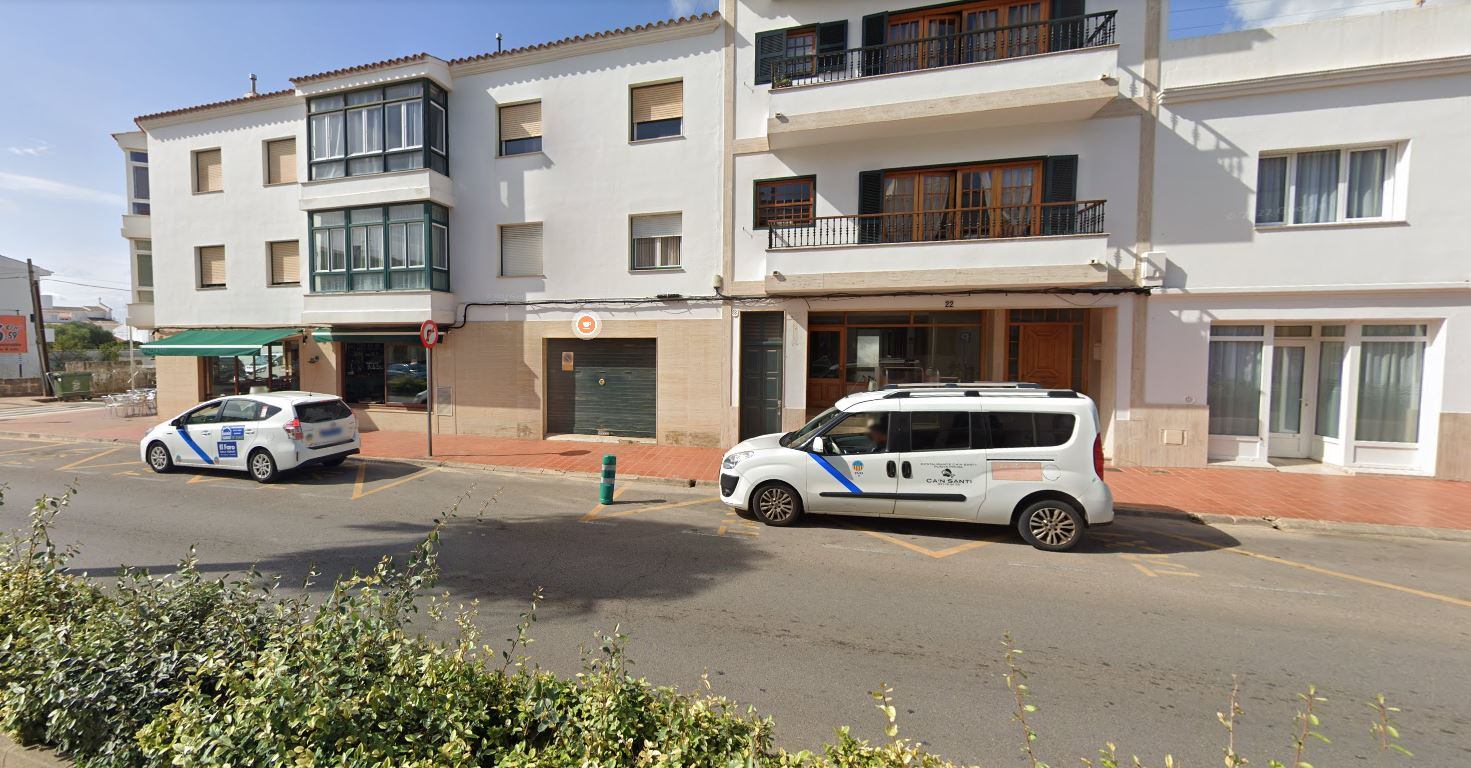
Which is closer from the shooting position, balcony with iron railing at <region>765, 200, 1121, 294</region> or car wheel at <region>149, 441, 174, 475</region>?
car wheel at <region>149, 441, 174, 475</region>

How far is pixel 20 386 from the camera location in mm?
24938

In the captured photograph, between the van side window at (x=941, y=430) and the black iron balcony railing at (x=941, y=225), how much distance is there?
17.2ft

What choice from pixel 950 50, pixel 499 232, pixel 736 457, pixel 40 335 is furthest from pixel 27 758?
pixel 40 335

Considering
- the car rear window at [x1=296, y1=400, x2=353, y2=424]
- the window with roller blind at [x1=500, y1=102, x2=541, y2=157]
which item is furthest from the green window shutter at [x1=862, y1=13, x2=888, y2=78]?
the car rear window at [x1=296, y1=400, x2=353, y2=424]

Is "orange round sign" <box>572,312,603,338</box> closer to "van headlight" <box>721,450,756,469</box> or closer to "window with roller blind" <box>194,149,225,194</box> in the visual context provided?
"van headlight" <box>721,450,756,469</box>

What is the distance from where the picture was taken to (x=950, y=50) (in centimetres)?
1141

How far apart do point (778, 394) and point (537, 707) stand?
10.4 metres

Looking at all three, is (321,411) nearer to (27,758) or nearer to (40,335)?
(27,758)

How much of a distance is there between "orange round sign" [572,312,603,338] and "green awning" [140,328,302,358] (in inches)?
326

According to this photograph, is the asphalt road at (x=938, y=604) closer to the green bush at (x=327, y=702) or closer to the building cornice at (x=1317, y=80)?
the green bush at (x=327, y=702)

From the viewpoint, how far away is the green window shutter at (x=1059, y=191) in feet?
35.5

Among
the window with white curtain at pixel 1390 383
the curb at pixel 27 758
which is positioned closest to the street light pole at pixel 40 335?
the curb at pixel 27 758

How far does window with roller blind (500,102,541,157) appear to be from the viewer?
537 inches

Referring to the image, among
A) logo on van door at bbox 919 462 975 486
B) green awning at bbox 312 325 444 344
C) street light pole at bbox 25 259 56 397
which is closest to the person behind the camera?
logo on van door at bbox 919 462 975 486
